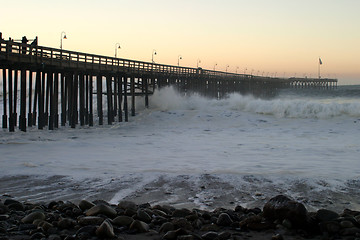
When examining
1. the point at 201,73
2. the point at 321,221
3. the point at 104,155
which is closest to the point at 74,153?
the point at 104,155

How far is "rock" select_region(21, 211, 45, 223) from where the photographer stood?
584 centimetres

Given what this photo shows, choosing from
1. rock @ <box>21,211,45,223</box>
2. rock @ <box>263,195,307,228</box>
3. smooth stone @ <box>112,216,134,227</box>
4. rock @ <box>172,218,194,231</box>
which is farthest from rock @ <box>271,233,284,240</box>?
rock @ <box>21,211,45,223</box>

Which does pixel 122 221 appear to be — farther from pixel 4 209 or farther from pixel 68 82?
pixel 68 82

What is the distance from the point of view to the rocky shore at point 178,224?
17.4ft

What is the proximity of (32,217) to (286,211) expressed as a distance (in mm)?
3452

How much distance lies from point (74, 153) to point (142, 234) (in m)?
9.27

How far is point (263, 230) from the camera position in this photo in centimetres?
571

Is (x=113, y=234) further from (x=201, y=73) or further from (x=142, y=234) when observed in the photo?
(x=201, y=73)

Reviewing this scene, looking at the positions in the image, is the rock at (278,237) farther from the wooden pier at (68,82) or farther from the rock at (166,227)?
the wooden pier at (68,82)

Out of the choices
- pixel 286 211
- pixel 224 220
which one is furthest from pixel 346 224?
A: pixel 224 220

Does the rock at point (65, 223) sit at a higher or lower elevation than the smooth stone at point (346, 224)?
lower

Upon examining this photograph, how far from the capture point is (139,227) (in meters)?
5.60

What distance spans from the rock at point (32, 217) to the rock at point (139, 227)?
1.29m

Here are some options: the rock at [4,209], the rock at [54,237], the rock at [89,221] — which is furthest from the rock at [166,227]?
the rock at [4,209]
